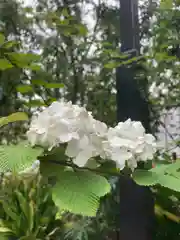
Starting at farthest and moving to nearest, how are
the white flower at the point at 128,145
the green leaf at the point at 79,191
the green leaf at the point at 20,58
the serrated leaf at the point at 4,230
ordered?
the serrated leaf at the point at 4,230
the green leaf at the point at 20,58
the white flower at the point at 128,145
the green leaf at the point at 79,191

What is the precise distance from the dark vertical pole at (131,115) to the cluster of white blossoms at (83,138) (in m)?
0.30

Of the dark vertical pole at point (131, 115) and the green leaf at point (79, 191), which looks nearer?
the green leaf at point (79, 191)

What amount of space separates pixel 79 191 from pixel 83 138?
100 mm

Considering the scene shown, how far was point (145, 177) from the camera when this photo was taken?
20.2 inches

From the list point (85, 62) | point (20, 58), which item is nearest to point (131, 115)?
point (20, 58)

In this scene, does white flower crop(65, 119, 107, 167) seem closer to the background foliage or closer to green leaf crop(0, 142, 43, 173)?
green leaf crop(0, 142, 43, 173)

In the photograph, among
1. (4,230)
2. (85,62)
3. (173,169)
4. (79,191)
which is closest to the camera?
(79,191)

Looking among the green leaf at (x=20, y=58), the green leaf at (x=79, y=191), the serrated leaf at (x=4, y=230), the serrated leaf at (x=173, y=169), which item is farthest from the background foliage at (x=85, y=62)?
the green leaf at (x=79, y=191)

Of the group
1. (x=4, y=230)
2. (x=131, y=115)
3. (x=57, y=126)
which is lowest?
(x=4, y=230)

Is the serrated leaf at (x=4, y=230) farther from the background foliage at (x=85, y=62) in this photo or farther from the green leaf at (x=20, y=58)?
the green leaf at (x=20, y=58)

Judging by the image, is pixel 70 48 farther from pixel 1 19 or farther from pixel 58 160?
pixel 58 160

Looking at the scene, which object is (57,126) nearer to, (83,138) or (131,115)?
(83,138)

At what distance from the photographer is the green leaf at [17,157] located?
467 mm

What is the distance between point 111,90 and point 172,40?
0.35m
